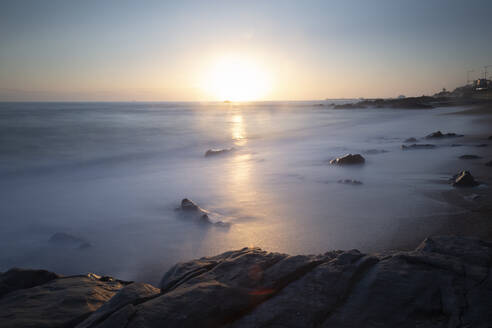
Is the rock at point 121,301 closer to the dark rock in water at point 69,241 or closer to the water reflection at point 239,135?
the dark rock in water at point 69,241

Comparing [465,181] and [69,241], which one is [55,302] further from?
[465,181]

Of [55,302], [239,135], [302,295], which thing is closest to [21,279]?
[55,302]

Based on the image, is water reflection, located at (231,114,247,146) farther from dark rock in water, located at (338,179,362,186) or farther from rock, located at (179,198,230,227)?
rock, located at (179,198,230,227)

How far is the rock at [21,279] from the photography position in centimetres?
292

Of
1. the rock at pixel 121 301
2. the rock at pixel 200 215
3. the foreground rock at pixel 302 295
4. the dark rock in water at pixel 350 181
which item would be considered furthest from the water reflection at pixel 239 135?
the rock at pixel 121 301

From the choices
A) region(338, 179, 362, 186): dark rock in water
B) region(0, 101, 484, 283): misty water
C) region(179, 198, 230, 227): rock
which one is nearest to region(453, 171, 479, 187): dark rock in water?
region(0, 101, 484, 283): misty water

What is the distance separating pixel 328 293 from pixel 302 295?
0.21 meters

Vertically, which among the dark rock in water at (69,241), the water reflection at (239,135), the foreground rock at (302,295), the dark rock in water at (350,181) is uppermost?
the water reflection at (239,135)

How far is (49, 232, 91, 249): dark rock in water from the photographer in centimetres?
501

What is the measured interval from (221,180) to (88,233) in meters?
4.46

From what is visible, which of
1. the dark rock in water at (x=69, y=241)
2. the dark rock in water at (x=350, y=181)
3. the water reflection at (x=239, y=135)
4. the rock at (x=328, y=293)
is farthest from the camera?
the water reflection at (x=239, y=135)

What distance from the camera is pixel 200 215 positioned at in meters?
5.97

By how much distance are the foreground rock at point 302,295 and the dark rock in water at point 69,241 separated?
2.25 metres

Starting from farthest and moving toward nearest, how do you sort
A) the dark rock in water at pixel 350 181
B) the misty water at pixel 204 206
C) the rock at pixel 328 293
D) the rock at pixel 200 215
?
the dark rock in water at pixel 350 181, the rock at pixel 200 215, the misty water at pixel 204 206, the rock at pixel 328 293
